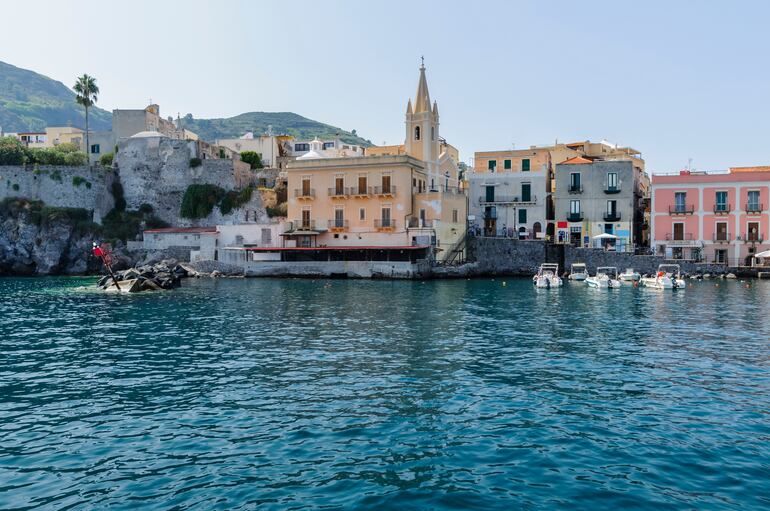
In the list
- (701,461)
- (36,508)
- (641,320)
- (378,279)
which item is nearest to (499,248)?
(378,279)

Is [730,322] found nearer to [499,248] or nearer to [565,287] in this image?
[565,287]

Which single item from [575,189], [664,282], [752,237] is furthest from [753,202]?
[664,282]

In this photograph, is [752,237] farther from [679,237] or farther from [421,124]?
[421,124]

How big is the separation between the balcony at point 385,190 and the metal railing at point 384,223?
2157 mm

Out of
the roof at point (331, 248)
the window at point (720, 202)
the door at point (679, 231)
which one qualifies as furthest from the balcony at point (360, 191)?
the window at point (720, 202)

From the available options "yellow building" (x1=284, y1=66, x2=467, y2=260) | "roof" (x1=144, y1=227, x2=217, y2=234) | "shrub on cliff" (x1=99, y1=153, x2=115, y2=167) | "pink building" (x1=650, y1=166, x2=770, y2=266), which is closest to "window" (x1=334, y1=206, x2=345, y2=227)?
"yellow building" (x1=284, y1=66, x2=467, y2=260)

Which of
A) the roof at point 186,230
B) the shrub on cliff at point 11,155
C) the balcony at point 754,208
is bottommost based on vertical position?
the roof at point 186,230

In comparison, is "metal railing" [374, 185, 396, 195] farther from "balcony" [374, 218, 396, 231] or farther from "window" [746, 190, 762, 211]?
"window" [746, 190, 762, 211]

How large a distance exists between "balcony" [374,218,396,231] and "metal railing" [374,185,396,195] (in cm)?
227

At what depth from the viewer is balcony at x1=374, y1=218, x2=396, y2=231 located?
2108 inches

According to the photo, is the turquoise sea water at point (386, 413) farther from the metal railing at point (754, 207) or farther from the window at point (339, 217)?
the metal railing at point (754, 207)

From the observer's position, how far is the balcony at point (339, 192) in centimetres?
5512

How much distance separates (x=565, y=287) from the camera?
4331cm

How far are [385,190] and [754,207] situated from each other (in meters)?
31.3
